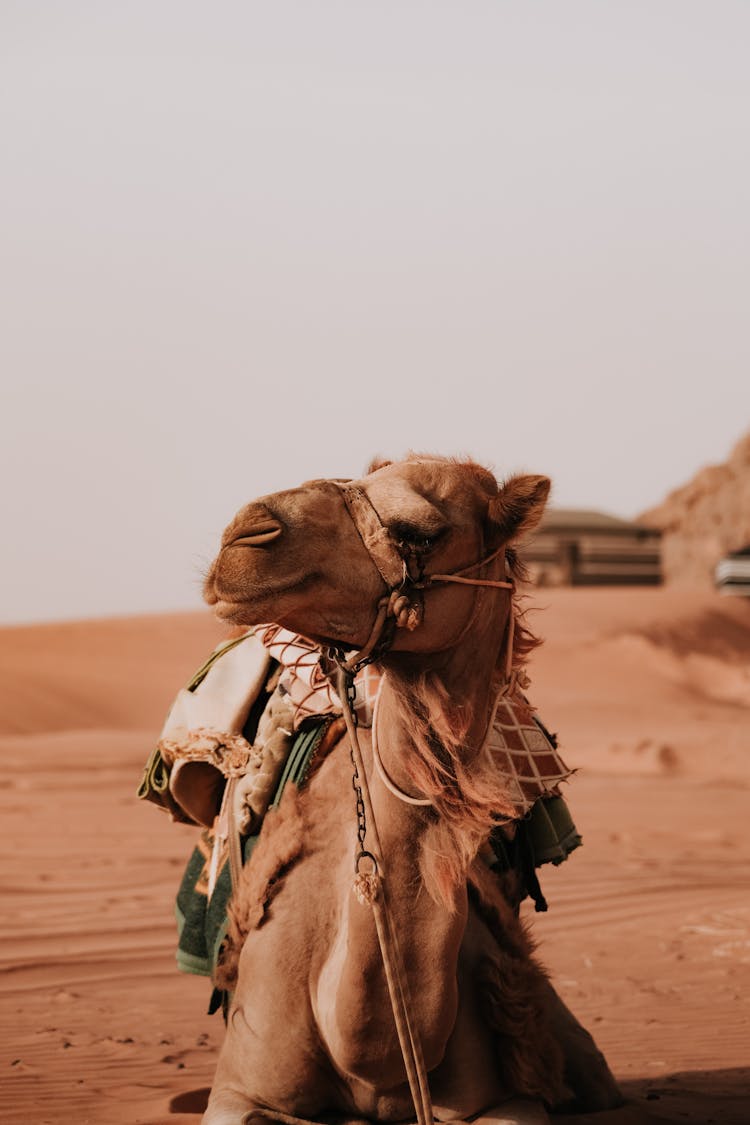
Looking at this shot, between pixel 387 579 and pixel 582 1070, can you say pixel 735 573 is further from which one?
pixel 387 579

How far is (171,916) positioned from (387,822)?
5326mm

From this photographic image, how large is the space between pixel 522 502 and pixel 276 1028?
140 centimetres

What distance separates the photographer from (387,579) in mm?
2789

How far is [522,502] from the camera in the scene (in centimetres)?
290

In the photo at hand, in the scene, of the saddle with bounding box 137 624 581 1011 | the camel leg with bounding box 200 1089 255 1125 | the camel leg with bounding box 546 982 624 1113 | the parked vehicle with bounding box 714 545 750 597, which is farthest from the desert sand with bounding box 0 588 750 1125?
the parked vehicle with bounding box 714 545 750 597

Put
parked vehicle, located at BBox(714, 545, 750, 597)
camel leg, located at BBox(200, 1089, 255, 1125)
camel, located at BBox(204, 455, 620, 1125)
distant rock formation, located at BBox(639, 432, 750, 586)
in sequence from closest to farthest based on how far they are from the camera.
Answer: camel, located at BBox(204, 455, 620, 1125) < camel leg, located at BBox(200, 1089, 255, 1125) < parked vehicle, located at BBox(714, 545, 750, 597) < distant rock formation, located at BBox(639, 432, 750, 586)

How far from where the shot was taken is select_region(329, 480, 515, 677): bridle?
9.08 feet

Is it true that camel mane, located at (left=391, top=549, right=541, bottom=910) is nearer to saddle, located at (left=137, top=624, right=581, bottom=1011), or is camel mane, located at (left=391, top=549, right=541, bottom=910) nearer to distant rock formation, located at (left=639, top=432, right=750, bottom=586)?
saddle, located at (left=137, top=624, right=581, bottom=1011)

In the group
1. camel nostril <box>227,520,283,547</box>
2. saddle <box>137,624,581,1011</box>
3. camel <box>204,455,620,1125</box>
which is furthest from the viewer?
saddle <box>137,624,581,1011</box>

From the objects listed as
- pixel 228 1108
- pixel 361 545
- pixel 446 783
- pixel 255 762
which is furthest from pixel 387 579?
pixel 228 1108

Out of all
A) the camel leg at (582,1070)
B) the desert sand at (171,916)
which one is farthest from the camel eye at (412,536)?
the camel leg at (582,1070)

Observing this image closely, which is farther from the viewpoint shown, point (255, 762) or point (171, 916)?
point (171, 916)

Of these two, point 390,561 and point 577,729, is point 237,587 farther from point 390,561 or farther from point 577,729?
point 577,729

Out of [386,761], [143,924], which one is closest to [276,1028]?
[386,761]
